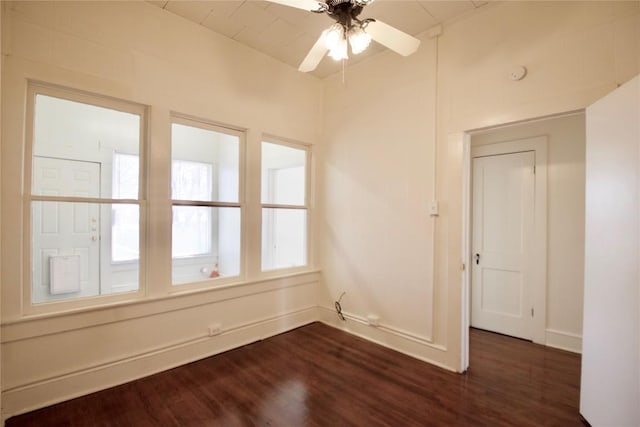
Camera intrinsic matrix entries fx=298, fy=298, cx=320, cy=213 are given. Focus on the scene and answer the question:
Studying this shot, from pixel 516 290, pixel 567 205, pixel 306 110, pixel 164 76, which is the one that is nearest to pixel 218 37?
pixel 164 76

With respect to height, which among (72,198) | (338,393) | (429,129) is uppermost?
(429,129)

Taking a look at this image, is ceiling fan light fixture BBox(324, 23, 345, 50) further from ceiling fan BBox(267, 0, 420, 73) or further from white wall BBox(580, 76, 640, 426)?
white wall BBox(580, 76, 640, 426)

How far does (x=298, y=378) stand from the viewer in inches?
98.1

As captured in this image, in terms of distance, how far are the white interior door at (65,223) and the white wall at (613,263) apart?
3.54 metres

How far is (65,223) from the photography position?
89.2 inches

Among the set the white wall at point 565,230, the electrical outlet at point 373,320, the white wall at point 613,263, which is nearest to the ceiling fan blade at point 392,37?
the white wall at point 613,263

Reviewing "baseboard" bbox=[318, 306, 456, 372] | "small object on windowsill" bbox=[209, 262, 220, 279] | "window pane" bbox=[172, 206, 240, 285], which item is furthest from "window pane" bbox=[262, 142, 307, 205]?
"baseboard" bbox=[318, 306, 456, 372]

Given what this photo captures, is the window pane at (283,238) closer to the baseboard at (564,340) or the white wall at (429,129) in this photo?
the white wall at (429,129)

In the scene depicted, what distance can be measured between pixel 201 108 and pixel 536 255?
3837mm

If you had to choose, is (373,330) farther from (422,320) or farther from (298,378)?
(298,378)

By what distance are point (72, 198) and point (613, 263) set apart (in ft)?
11.9

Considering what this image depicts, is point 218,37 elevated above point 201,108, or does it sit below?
above

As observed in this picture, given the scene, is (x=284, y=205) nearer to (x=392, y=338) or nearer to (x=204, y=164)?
(x=204, y=164)

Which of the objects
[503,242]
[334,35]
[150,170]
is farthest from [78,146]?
[503,242]
